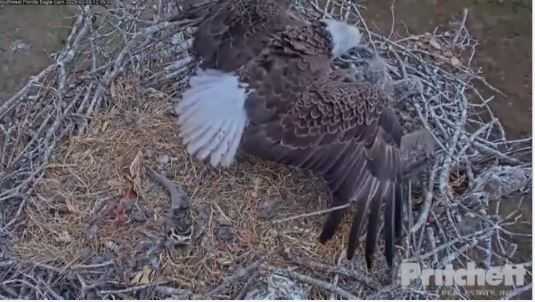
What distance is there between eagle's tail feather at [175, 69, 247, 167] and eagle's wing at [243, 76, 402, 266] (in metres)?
0.04

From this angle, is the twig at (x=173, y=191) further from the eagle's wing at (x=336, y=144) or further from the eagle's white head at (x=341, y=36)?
the eagle's white head at (x=341, y=36)

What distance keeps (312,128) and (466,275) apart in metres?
0.60

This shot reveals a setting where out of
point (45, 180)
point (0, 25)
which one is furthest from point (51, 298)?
point (0, 25)

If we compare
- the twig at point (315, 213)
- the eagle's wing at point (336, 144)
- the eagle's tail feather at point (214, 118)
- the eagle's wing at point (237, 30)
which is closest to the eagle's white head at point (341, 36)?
the eagle's wing at point (237, 30)

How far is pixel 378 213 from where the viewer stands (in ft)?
8.96

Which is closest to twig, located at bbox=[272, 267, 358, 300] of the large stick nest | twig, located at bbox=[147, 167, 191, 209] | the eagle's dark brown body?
the large stick nest

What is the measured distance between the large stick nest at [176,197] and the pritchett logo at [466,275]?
0.9 inches

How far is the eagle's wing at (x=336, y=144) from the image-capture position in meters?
2.72

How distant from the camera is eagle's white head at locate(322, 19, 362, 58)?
2938 millimetres

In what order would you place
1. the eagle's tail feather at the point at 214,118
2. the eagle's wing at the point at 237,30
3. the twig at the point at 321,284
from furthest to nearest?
the eagle's wing at the point at 237,30 → the eagle's tail feather at the point at 214,118 → the twig at the point at 321,284

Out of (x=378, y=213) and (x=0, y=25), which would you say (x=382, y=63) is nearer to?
(x=378, y=213)

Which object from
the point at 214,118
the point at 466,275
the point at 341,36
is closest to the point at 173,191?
the point at 214,118

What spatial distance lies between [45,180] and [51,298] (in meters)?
0.40

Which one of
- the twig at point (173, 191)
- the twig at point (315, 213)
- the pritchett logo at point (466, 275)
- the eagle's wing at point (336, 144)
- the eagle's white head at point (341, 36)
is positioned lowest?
the pritchett logo at point (466, 275)
